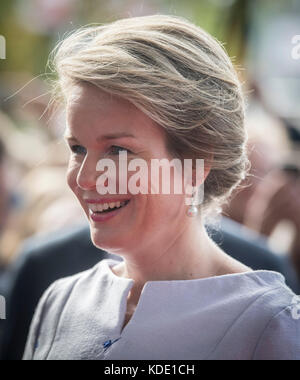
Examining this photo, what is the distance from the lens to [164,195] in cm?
75

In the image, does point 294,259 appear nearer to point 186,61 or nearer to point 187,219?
point 187,219

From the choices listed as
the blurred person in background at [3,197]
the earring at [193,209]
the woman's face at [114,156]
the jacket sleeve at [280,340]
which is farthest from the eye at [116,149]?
the blurred person in background at [3,197]

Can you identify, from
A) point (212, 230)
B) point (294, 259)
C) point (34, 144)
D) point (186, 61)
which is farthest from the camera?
point (34, 144)

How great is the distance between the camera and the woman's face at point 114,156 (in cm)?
71

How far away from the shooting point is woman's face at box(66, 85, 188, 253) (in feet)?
2.34

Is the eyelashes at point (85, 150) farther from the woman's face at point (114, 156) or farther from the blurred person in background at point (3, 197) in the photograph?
the blurred person in background at point (3, 197)

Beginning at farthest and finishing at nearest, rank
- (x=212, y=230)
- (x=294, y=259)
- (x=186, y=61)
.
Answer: (x=294, y=259), (x=212, y=230), (x=186, y=61)

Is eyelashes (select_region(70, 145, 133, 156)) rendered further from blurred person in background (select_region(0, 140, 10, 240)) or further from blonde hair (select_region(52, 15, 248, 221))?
blurred person in background (select_region(0, 140, 10, 240))

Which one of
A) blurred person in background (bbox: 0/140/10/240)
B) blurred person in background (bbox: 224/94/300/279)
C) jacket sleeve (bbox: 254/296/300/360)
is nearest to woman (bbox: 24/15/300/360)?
jacket sleeve (bbox: 254/296/300/360)

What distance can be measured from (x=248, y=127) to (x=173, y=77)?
215mm

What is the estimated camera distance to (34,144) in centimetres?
233

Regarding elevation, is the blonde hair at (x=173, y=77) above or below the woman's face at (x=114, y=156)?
above
